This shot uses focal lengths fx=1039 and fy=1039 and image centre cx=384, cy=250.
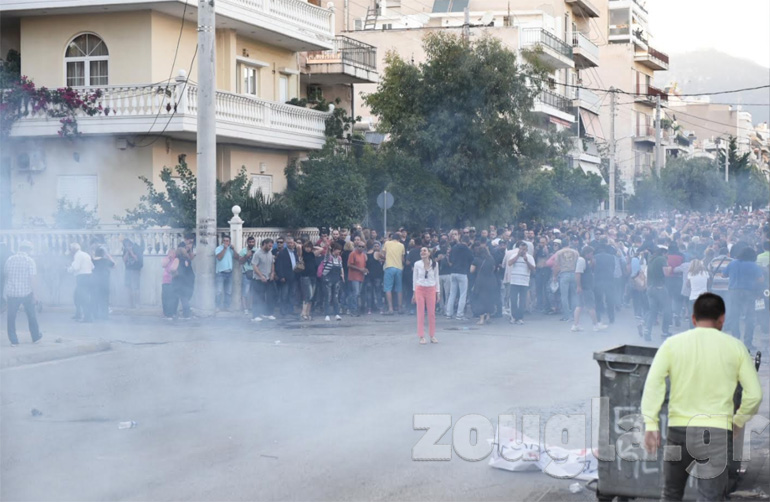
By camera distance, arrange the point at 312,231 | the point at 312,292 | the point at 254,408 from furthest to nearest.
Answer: the point at 312,231
the point at 312,292
the point at 254,408

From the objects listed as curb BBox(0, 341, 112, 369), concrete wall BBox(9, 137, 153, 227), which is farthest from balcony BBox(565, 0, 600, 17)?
curb BBox(0, 341, 112, 369)

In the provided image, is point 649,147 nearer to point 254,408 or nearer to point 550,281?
point 550,281

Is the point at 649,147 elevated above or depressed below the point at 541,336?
above

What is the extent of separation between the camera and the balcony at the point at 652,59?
81.5 meters

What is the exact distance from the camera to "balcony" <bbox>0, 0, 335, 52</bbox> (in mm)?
25141

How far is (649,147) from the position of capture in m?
84.1

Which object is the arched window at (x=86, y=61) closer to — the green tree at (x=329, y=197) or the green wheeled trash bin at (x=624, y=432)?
the green tree at (x=329, y=197)

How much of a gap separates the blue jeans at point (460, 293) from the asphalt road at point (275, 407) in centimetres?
221

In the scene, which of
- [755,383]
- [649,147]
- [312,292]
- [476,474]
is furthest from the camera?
[649,147]

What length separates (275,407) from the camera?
10.4 m

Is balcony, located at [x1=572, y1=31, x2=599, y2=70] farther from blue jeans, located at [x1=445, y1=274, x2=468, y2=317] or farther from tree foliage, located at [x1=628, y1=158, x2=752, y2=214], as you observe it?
blue jeans, located at [x1=445, y1=274, x2=468, y2=317]

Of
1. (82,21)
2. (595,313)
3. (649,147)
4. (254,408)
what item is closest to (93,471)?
(254,408)

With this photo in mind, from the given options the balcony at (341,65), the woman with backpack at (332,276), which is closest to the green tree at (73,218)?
the woman with backpack at (332,276)

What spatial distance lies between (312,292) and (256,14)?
34.8ft
